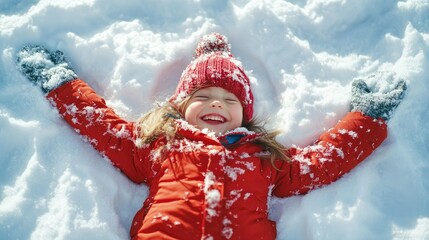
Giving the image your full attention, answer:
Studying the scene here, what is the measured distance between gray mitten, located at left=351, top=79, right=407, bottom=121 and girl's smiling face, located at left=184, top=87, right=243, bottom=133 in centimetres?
67

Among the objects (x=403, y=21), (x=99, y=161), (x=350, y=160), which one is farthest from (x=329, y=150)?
(x=99, y=161)

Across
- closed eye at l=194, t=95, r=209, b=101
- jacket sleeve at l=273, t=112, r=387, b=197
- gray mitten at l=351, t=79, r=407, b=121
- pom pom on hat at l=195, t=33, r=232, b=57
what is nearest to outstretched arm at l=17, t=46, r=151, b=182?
closed eye at l=194, t=95, r=209, b=101

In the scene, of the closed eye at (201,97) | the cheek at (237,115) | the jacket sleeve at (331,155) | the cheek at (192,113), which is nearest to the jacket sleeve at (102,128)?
the cheek at (192,113)

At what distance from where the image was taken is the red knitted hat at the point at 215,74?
259 cm

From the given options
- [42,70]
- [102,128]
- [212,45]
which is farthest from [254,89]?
[42,70]

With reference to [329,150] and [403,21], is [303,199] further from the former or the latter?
[403,21]

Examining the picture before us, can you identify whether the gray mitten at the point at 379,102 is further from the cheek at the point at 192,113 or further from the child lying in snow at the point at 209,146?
the cheek at the point at 192,113

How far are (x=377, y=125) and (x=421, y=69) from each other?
0.45 metres

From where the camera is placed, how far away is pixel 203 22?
2.99 meters

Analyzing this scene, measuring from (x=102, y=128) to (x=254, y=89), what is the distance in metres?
0.94

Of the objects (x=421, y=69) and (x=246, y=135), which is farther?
(x=421, y=69)

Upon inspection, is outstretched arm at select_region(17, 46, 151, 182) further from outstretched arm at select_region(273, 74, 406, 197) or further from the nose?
outstretched arm at select_region(273, 74, 406, 197)

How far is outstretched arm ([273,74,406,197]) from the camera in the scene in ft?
8.30

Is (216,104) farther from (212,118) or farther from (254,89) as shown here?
(254,89)
